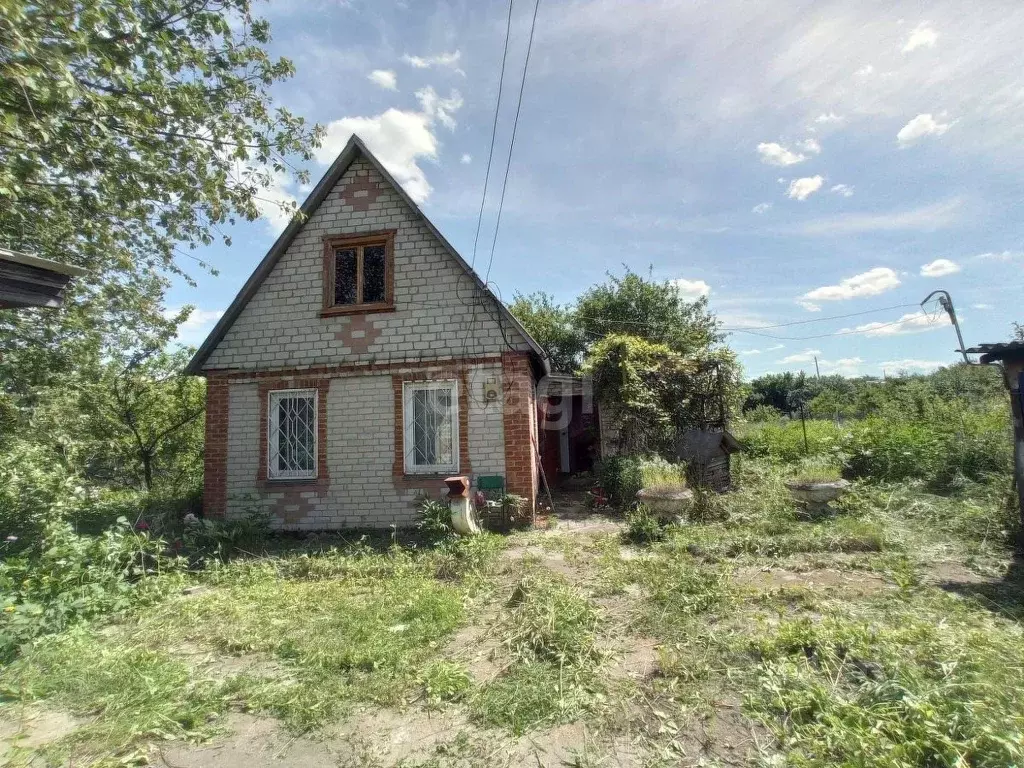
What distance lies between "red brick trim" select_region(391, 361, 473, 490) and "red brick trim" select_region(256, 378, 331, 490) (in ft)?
4.12

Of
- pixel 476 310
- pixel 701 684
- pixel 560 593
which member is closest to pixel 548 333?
pixel 476 310

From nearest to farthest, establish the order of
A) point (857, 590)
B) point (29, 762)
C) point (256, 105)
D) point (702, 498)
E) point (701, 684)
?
point (29, 762), point (701, 684), point (857, 590), point (256, 105), point (702, 498)

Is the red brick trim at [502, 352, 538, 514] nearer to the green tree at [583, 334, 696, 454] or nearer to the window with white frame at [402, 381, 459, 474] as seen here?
the window with white frame at [402, 381, 459, 474]

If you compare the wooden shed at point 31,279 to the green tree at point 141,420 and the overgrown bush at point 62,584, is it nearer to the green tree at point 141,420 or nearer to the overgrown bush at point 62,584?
the overgrown bush at point 62,584

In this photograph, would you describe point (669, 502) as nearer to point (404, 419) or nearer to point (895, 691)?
point (404, 419)

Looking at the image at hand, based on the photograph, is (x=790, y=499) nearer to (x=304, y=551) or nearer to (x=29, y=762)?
(x=304, y=551)

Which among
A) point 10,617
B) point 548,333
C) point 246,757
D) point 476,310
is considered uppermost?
point 548,333

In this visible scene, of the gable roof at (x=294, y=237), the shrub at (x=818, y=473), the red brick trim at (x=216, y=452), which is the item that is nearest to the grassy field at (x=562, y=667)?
the shrub at (x=818, y=473)

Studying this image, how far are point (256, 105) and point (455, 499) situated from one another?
6.32 metres

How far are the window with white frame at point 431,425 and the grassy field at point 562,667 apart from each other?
2.48 meters

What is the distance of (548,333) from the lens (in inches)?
885

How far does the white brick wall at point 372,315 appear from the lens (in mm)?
8664

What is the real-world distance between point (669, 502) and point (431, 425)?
4131 millimetres

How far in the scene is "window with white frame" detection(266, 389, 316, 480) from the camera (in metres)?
8.85
